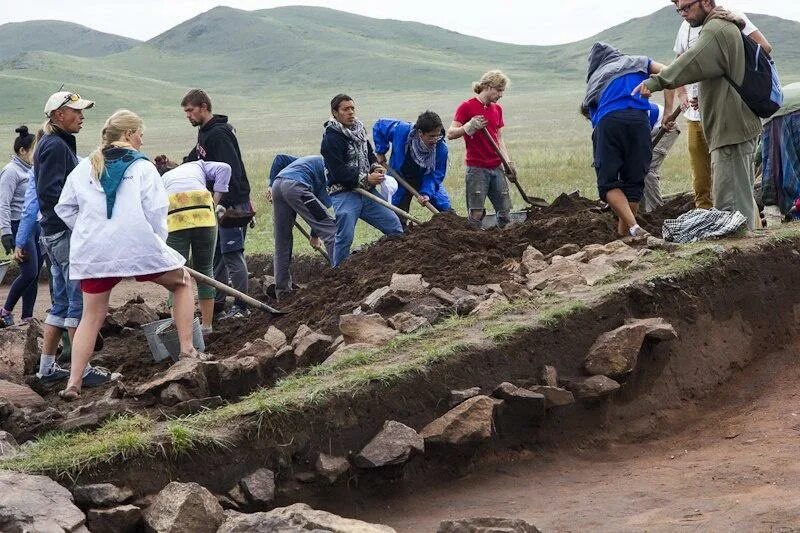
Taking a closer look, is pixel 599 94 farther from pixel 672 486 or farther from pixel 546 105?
pixel 546 105

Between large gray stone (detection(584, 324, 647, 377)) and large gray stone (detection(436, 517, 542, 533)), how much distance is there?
2.20m

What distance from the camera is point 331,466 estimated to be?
17.8 feet

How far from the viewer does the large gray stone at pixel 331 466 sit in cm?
540

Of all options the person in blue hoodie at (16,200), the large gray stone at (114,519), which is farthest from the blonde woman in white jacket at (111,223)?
the person in blue hoodie at (16,200)

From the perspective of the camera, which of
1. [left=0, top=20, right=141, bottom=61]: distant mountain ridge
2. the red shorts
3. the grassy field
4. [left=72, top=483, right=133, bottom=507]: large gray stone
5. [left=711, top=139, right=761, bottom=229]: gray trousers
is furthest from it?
[left=0, top=20, right=141, bottom=61]: distant mountain ridge

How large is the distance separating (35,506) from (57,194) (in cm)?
343

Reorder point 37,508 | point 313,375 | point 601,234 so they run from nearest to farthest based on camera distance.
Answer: point 37,508 < point 313,375 < point 601,234

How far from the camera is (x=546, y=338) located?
6.45 m

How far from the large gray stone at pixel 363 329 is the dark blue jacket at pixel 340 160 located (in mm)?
2954

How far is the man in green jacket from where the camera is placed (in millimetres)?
7668

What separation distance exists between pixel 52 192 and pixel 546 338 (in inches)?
135

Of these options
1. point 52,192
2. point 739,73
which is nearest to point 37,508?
point 52,192

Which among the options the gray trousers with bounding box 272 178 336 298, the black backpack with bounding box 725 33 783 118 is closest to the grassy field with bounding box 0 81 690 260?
the gray trousers with bounding box 272 178 336 298

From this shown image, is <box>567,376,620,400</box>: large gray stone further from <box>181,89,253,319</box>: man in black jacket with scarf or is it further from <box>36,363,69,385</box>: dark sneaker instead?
<box>181,89,253,319</box>: man in black jacket with scarf
